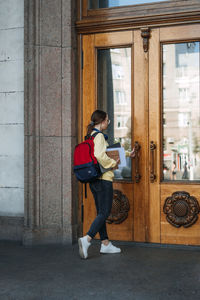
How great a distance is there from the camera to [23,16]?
618cm

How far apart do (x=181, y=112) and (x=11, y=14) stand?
3.09 metres

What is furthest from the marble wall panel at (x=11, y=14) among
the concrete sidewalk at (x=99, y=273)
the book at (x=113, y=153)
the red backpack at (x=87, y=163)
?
the concrete sidewalk at (x=99, y=273)

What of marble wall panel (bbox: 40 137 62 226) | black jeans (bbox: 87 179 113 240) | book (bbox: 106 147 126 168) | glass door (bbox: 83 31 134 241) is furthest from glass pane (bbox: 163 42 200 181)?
marble wall panel (bbox: 40 137 62 226)

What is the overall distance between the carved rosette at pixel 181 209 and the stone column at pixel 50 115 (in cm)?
138

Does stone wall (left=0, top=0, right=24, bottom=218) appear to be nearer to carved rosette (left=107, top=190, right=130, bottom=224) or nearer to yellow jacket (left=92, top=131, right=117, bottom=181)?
carved rosette (left=107, top=190, right=130, bottom=224)

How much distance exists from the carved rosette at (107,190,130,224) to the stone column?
0.60m

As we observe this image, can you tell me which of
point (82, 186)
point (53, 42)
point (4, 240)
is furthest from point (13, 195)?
point (53, 42)

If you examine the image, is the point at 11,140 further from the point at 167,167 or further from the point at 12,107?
the point at 167,167

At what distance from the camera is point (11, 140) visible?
630cm

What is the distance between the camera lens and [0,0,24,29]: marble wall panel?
6199 millimetres

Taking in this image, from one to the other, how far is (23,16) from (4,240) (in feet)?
11.0

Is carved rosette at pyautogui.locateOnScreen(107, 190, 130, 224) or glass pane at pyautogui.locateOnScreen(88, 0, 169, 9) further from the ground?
glass pane at pyautogui.locateOnScreen(88, 0, 169, 9)

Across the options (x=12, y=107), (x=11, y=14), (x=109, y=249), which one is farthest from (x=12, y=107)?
(x=109, y=249)

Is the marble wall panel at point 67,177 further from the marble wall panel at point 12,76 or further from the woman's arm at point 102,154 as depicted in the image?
the marble wall panel at point 12,76
